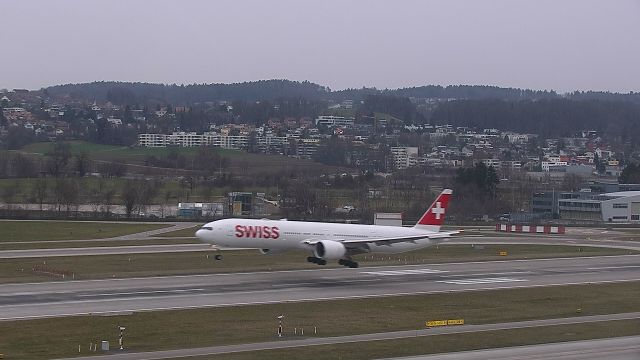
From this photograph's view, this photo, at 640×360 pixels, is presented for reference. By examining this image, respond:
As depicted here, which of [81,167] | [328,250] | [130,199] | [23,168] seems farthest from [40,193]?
[328,250]

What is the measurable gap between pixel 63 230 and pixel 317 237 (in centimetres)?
4385

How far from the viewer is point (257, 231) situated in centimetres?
7381

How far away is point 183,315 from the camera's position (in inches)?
2104

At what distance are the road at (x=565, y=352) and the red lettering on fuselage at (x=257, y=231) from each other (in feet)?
101

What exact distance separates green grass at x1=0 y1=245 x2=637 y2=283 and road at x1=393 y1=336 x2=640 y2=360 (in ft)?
108

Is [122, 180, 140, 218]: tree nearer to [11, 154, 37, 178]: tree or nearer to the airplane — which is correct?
[11, 154, 37, 178]: tree

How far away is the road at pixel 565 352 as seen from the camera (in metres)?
42.7

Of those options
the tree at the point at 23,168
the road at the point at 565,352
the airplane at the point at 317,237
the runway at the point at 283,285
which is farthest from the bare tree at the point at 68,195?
the road at the point at 565,352

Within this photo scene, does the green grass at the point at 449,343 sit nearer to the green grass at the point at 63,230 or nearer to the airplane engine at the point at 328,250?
the airplane engine at the point at 328,250

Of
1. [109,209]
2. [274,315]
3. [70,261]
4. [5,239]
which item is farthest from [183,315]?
[109,209]

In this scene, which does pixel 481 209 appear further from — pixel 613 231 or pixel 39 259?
pixel 39 259

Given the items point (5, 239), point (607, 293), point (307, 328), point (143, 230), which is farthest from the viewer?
point (143, 230)

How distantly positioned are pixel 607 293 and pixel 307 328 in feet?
85.3

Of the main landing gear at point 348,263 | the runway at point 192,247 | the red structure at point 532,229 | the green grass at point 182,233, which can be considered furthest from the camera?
the red structure at point 532,229
